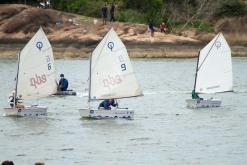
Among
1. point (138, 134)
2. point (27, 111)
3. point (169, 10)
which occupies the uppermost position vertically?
point (169, 10)

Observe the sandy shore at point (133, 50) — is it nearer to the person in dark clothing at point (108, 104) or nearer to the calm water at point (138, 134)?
the calm water at point (138, 134)

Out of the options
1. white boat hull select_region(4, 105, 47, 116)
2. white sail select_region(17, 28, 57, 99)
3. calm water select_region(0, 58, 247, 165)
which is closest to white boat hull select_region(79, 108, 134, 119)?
calm water select_region(0, 58, 247, 165)

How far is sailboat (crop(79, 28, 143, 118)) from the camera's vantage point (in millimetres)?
55688

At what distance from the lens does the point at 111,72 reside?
56.1 m

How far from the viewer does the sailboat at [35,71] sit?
189 ft

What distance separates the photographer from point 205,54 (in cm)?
6544

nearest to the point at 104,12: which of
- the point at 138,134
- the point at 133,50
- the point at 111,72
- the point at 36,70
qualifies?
the point at 133,50

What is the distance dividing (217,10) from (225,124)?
6554 centimetres

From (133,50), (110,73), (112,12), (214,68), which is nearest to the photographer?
(110,73)

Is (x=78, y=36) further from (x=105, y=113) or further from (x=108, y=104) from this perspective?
(x=105, y=113)

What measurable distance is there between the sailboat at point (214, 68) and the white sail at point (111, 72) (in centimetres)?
914

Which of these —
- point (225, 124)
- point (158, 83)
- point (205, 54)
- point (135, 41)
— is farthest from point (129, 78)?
point (135, 41)

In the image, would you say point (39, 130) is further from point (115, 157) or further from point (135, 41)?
point (135, 41)

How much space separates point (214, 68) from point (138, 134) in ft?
52.6
